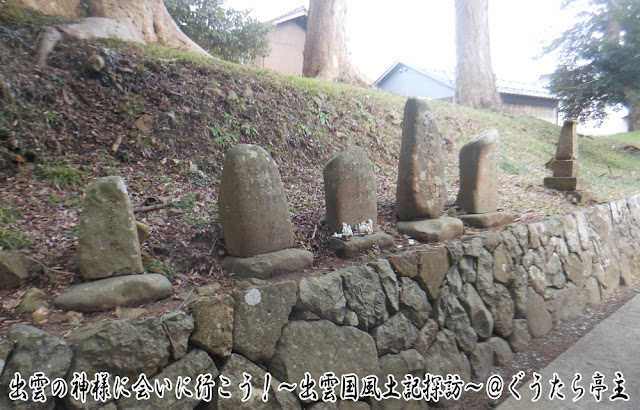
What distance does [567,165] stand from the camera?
738cm

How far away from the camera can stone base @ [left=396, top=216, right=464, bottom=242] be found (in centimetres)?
442

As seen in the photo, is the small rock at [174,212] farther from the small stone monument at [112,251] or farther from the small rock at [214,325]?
the small rock at [214,325]

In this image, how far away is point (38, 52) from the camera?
5250 millimetres

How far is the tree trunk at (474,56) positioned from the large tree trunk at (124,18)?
28.9ft

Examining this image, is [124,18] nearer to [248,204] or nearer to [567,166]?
[248,204]

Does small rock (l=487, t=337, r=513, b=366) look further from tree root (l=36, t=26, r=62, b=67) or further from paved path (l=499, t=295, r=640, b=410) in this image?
tree root (l=36, t=26, r=62, b=67)

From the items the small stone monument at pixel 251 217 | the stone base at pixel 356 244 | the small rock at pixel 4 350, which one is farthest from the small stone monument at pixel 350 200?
the small rock at pixel 4 350

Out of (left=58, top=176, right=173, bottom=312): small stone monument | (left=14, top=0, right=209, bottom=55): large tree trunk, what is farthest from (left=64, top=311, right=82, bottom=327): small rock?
(left=14, top=0, right=209, bottom=55): large tree trunk

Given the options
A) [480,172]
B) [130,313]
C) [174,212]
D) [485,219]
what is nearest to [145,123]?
[174,212]

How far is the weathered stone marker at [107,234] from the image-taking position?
276cm

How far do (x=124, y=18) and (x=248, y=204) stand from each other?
5909mm

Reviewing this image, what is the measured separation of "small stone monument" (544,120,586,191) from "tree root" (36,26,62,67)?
771 centimetres

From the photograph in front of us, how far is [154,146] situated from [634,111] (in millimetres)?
18771

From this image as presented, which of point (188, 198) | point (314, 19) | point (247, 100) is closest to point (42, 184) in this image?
point (188, 198)
